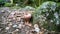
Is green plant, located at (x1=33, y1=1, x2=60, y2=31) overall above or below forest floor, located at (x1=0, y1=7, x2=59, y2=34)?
above

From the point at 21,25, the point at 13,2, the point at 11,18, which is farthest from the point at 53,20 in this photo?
the point at 13,2

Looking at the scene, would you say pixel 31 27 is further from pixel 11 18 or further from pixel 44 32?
pixel 11 18

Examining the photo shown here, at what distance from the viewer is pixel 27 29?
3.71m

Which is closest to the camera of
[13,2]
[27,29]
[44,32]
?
[44,32]

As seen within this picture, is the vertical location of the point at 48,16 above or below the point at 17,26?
above

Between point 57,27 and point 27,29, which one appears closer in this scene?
point 57,27

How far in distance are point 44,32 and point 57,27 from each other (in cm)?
33

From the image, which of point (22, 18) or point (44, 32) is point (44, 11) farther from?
point (22, 18)

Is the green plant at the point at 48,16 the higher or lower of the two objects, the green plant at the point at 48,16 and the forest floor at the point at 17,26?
the higher

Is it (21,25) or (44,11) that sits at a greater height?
(44,11)

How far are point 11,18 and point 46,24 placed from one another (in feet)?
4.13

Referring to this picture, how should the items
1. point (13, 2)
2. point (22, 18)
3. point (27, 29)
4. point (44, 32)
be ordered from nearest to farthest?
point (44, 32)
point (27, 29)
point (22, 18)
point (13, 2)

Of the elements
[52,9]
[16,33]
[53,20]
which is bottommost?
[16,33]

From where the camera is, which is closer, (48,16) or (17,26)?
(48,16)
